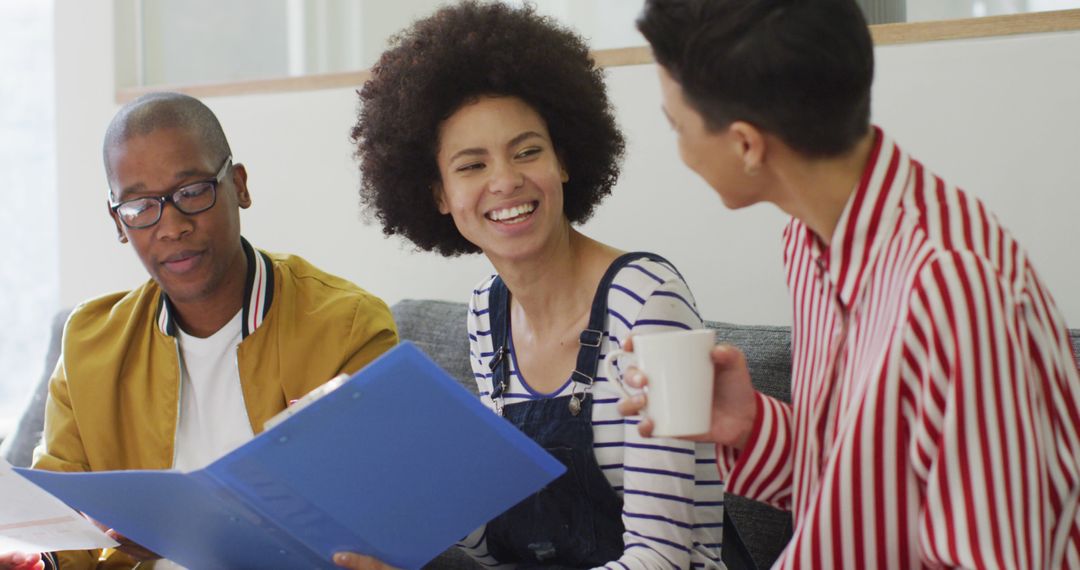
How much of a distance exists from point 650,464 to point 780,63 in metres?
0.62

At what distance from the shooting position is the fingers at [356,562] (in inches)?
49.5

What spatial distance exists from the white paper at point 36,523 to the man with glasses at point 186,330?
0.24m

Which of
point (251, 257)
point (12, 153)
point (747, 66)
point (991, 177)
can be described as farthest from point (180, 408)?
point (12, 153)

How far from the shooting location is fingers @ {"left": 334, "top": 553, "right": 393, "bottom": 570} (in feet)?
4.12

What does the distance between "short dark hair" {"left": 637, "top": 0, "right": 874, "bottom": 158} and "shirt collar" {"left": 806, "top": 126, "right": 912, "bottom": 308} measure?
1.2 inches

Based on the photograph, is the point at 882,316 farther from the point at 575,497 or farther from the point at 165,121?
the point at 165,121

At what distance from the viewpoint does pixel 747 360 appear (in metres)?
1.76

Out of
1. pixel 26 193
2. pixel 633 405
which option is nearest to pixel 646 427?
pixel 633 405

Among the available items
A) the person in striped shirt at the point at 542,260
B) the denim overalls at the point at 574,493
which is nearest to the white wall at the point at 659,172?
the person in striped shirt at the point at 542,260

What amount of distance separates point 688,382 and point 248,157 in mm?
1972

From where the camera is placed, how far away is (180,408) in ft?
5.65

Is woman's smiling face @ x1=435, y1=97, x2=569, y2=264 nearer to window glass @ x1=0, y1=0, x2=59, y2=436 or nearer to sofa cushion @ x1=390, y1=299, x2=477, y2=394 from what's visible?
sofa cushion @ x1=390, y1=299, x2=477, y2=394

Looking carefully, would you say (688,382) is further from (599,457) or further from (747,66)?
(599,457)

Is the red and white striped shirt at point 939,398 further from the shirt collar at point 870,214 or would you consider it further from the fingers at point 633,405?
the fingers at point 633,405
